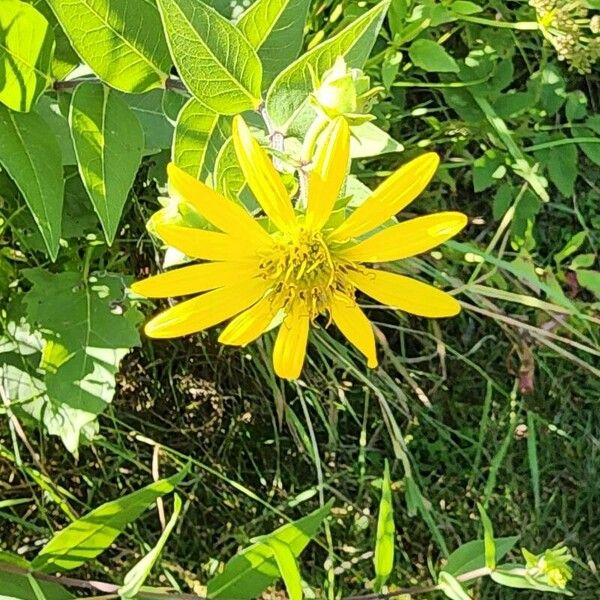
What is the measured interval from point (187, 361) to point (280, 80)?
28.9 inches

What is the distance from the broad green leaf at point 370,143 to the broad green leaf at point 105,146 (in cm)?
23

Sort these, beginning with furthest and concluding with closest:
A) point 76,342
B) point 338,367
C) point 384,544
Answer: point 338,367, point 76,342, point 384,544

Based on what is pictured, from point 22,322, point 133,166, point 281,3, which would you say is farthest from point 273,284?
point 22,322

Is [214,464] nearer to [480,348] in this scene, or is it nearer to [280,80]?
[480,348]

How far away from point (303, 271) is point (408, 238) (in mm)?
108

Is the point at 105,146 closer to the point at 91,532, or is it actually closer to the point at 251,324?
the point at 251,324

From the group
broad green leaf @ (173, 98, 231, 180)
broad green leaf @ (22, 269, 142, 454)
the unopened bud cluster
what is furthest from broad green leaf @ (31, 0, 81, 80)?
the unopened bud cluster

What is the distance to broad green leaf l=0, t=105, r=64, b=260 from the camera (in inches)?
37.1

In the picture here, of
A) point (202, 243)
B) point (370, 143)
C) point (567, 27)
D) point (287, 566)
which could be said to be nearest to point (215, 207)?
point (202, 243)

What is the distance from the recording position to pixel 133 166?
38.1 inches

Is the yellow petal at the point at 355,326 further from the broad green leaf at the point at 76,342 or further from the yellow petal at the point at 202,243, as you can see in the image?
the broad green leaf at the point at 76,342

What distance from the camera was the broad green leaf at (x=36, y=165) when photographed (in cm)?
94

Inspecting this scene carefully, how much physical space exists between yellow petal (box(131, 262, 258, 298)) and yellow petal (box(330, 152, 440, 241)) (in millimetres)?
117

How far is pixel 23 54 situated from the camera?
36.9 inches
